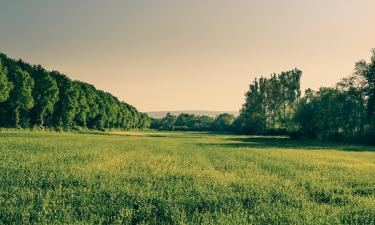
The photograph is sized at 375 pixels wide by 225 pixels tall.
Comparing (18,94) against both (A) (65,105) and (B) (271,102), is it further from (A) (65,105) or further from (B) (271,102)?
(B) (271,102)

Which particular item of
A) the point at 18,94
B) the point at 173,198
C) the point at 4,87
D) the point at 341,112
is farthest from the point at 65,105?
the point at 173,198

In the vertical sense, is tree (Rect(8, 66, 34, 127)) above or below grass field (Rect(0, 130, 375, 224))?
above

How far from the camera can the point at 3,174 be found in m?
22.8

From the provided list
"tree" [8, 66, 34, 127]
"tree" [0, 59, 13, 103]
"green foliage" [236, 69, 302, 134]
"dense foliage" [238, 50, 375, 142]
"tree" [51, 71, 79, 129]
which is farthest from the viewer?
"green foliage" [236, 69, 302, 134]

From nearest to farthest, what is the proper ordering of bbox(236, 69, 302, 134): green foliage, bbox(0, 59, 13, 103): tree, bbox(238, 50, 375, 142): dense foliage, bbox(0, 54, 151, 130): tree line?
→ bbox(0, 59, 13, 103): tree, bbox(0, 54, 151, 130): tree line, bbox(238, 50, 375, 142): dense foliage, bbox(236, 69, 302, 134): green foliage

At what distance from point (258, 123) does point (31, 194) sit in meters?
146

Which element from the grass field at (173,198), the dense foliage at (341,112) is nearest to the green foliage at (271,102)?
the dense foliage at (341,112)

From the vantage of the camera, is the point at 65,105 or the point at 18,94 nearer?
the point at 18,94

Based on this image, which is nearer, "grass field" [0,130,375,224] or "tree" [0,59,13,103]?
"grass field" [0,130,375,224]

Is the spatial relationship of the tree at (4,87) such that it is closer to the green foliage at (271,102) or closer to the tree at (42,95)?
the tree at (42,95)

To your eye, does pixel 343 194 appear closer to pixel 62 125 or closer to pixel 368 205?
pixel 368 205

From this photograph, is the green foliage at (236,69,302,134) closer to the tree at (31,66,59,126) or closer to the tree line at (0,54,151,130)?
the tree line at (0,54,151,130)

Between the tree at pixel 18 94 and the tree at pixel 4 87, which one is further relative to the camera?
the tree at pixel 18 94

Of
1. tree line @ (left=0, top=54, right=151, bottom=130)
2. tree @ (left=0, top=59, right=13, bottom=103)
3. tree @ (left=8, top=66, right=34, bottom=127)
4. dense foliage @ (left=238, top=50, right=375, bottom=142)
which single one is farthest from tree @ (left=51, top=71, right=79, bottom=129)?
dense foliage @ (left=238, top=50, right=375, bottom=142)
